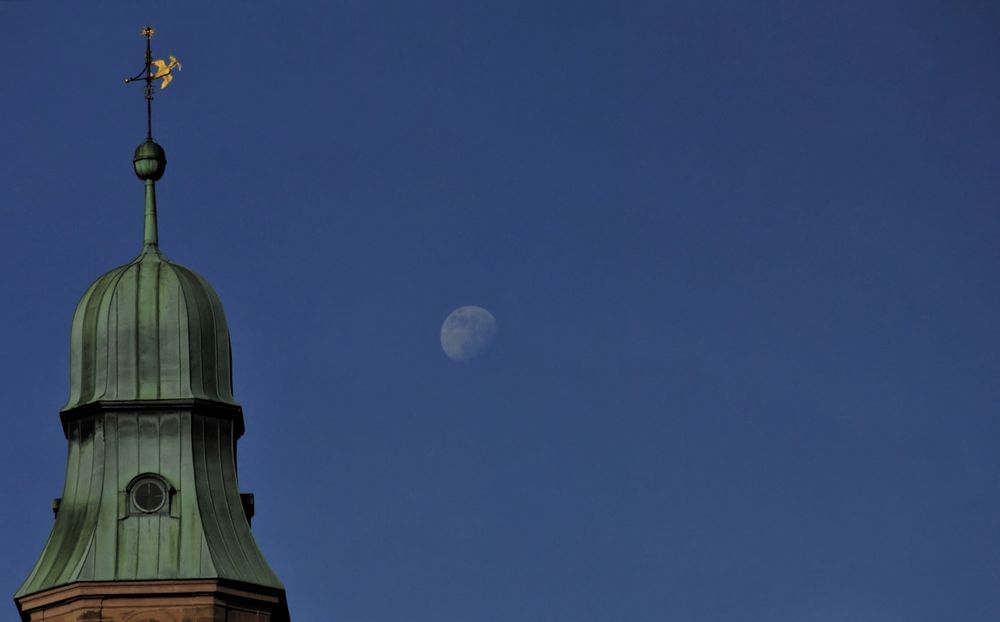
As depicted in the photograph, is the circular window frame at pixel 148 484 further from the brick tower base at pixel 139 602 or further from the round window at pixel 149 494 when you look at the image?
the brick tower base at pixel 139 602

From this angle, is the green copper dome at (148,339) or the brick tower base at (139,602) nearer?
the brick tower base at (139,602)

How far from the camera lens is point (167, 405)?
128625mm

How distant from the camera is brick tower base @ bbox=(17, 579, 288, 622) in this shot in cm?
12469

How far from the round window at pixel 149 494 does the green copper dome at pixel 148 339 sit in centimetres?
259

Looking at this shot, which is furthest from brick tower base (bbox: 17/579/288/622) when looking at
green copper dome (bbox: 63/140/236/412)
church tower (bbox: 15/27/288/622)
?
green copper dome (bbox: 63/140/236/412)

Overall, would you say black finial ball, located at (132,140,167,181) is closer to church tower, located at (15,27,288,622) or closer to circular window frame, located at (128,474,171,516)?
church tower, located at (15,27,288,622)

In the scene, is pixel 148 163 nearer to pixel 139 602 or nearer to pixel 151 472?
pixel 151 472

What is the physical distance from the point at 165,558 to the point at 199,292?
9.04 m

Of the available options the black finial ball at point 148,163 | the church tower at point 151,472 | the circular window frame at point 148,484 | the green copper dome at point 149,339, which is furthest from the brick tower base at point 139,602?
the black finial ball at point 148,163

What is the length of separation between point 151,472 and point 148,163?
1098 cm

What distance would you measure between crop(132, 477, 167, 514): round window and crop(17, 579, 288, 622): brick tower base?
3.16 metres

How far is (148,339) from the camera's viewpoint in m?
130

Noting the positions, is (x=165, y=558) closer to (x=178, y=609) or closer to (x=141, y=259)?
(x=178, y=609)

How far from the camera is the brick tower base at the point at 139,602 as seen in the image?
4909 inches
